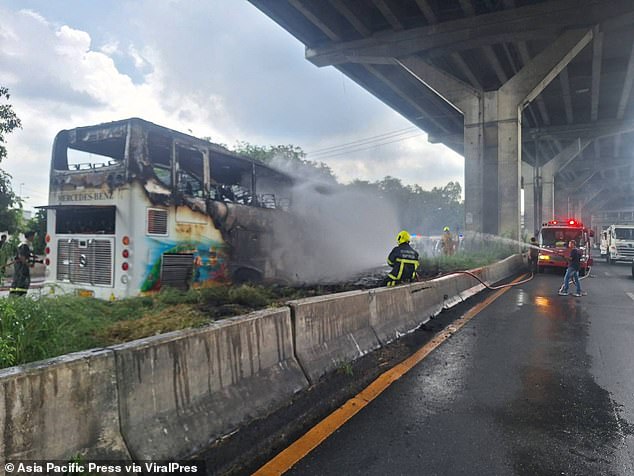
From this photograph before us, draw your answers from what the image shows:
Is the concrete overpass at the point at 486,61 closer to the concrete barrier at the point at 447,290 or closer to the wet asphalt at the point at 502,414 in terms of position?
the concrete barrier at the point at 447,290

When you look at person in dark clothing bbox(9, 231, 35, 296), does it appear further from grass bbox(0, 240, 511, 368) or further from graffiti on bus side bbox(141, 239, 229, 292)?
grass bbox(0, 240, 511, 368)

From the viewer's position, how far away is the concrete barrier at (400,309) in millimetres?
5680

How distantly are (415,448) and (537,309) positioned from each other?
278 inches

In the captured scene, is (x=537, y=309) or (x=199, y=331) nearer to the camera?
(x=199, y=331)

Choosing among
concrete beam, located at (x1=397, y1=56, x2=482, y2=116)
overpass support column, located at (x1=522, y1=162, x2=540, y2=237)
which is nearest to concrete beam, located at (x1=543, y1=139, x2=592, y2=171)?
overpass support column, located at (x1=522, y1=162, x2=540, y2=237)

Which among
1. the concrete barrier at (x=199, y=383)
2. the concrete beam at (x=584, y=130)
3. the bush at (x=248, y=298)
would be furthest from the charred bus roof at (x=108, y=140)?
the concrete beam at (x=584, y=130)

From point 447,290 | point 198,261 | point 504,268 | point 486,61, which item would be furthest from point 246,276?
point 486,61

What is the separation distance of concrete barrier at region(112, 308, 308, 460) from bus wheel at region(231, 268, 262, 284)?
5.03 metres

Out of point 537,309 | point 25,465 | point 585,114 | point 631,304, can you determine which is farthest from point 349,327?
point 585,114

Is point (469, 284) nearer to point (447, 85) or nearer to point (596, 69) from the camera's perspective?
point (447, 85)

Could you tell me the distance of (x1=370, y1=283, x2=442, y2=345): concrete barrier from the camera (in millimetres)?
5680

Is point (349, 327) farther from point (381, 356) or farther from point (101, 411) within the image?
point (101, 411)

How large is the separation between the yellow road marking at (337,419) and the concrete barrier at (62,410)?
0.92 metres

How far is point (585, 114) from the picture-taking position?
107ft
